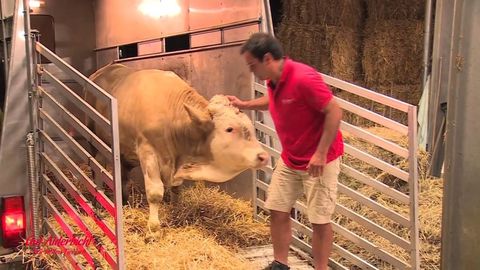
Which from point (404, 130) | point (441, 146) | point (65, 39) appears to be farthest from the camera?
point (65, 39)

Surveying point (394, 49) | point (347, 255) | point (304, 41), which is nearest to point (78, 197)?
point (347, 255)

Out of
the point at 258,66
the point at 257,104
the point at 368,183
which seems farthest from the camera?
the point at 257,104

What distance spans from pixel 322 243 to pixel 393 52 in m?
4.36

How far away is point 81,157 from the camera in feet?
9.72

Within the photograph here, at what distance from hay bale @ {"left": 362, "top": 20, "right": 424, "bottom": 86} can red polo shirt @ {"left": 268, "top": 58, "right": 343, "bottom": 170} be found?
4.02m

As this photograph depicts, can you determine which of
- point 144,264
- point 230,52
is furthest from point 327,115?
point 230,52

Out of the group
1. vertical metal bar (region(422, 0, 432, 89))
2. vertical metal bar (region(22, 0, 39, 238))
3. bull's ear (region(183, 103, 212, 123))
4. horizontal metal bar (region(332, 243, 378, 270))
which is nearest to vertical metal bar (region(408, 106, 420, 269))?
horizontal metal bar (region(332, 243, 378, 270))

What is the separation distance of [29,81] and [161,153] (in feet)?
3.56

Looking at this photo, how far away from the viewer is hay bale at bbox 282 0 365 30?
6.51 metres

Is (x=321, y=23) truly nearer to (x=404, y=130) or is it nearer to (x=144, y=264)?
(x=404, y=130)

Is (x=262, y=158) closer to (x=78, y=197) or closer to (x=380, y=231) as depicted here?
(x=380, y=231)

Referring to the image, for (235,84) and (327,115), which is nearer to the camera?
(327,115)

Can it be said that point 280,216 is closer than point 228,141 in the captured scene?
Yes

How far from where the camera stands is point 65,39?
640 cm
